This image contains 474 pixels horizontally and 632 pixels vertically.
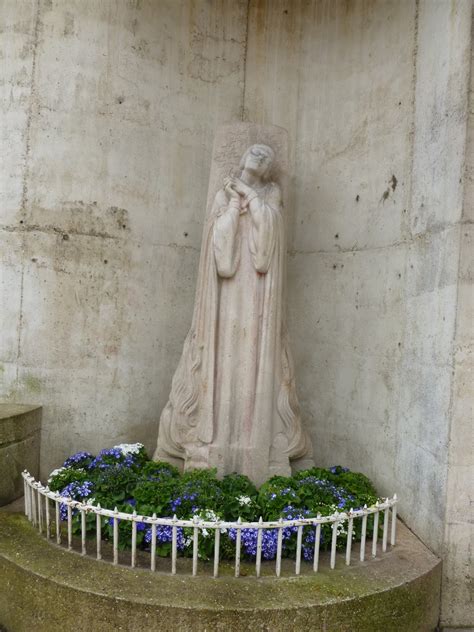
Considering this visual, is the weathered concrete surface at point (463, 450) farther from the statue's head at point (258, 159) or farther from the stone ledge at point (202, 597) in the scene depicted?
the statue's head at point (258, 159)

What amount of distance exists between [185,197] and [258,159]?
1445 mm

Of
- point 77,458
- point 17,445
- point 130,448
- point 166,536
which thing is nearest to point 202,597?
point 166,536

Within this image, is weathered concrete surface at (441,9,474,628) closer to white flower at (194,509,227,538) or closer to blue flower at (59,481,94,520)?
white flower at (194,509,227,538)

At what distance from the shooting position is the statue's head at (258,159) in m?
4.09

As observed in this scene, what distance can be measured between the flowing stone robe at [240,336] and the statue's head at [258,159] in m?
0.20

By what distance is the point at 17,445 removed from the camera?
4.43m

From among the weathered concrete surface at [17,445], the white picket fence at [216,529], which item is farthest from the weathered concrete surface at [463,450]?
the weathered concrete surface at [17,445]

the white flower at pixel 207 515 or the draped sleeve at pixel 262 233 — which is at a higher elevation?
the draped sleeve at pixel 262 233

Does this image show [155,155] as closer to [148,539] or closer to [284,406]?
[284,406]

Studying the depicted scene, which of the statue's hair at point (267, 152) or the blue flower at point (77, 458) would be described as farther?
the blue flower at point (77, 458)

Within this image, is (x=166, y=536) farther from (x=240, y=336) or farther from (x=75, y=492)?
(x=240, y=336)

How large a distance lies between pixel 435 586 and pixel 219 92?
4654 millimetres

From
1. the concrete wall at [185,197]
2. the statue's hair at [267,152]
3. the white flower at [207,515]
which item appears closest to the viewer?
the white flower at [207,515]

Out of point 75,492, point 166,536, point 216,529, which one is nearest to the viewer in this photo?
point 216,529
